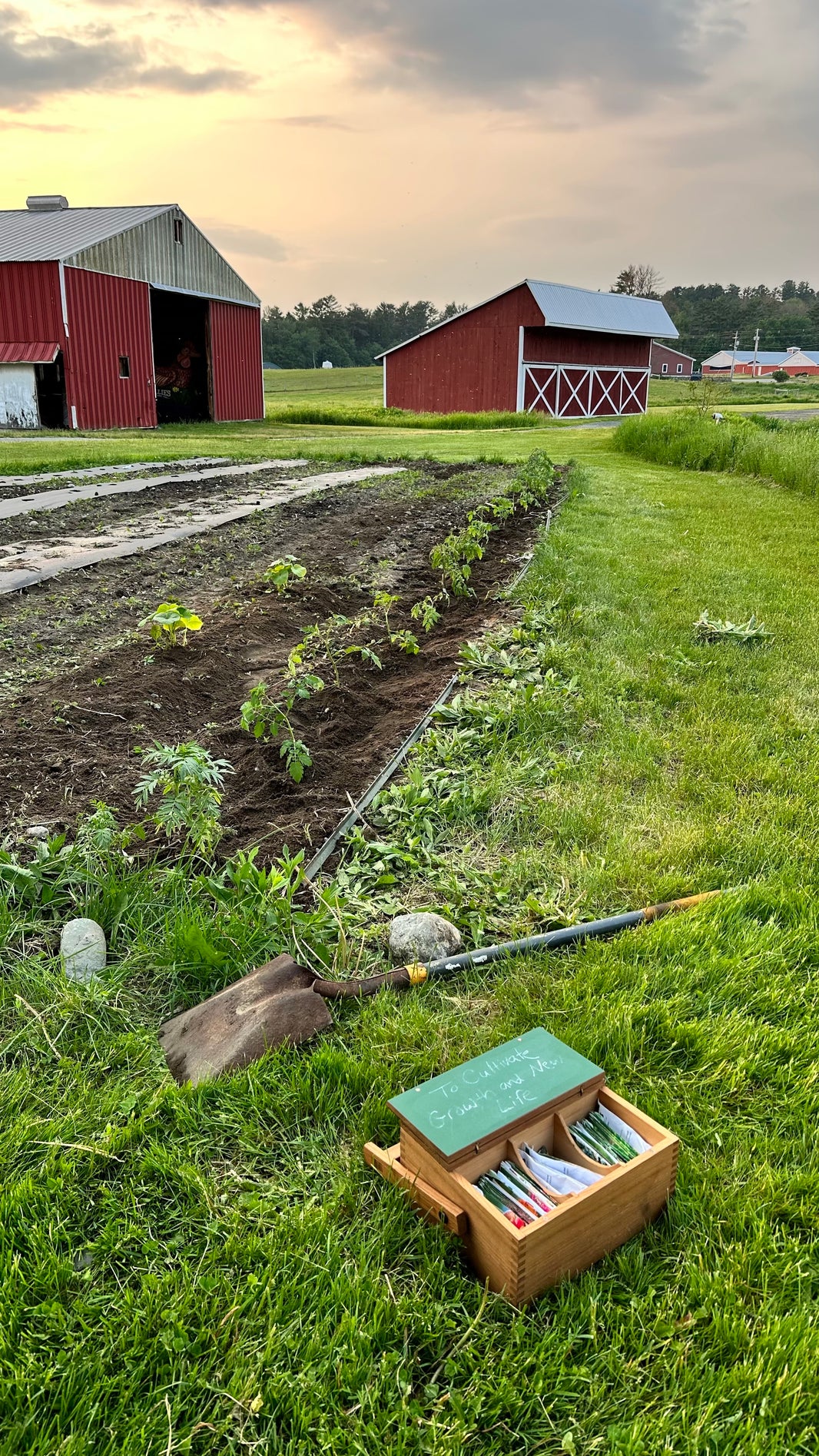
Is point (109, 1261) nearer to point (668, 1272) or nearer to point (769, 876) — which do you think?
point (668, 1272)

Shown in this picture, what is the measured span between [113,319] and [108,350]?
2.48 feet

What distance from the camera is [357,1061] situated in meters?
2.10

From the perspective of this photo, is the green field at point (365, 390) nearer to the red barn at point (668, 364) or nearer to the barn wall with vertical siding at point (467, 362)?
the barn wall with vertical siding at point (467, 362)

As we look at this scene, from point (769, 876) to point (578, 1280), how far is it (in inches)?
62.2

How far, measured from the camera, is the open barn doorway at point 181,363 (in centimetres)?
2712

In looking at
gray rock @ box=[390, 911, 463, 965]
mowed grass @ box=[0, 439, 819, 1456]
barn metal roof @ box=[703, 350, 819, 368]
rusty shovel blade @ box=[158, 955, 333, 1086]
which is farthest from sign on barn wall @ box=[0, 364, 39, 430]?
barn metal roof @ box=[703, 350, 819, 368]

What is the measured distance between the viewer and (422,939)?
2.53 m

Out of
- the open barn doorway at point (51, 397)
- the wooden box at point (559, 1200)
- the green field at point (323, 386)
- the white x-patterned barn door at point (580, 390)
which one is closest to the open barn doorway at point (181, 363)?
the open barn doorway at point (51, 397)

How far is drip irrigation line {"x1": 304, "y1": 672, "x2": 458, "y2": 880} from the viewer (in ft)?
9.73

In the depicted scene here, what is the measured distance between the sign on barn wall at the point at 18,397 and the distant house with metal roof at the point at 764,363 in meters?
80.6

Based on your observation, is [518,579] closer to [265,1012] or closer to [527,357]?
[265,1012]

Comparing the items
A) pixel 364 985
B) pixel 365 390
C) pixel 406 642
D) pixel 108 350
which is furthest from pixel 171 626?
pixel 365 390

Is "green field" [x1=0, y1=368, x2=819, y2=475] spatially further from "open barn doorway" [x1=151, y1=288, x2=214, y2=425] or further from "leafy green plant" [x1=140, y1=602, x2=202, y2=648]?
"leafy green plant" [x1=140, y1=602, x2=202, y2=648]

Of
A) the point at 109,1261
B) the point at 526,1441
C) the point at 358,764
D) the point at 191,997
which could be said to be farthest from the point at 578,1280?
the point at 358,764
